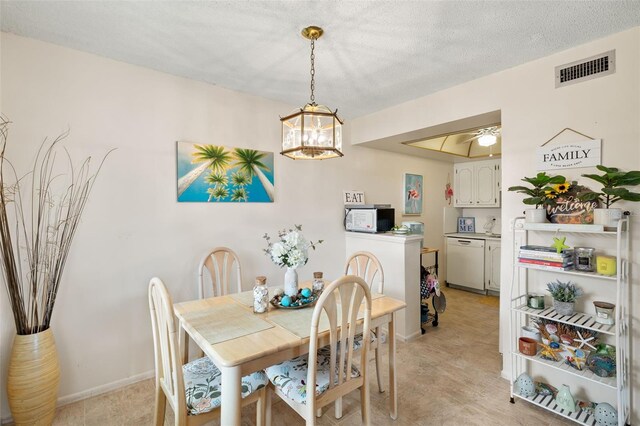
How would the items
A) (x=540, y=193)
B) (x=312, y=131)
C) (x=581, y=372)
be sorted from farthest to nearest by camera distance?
1. (x=540, y=193)
2. (x=581, y=372)
3. (x=312, y=131)

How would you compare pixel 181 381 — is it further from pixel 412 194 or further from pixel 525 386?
pixel 412 194

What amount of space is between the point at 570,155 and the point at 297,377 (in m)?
2.24

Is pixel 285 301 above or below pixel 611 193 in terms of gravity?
below

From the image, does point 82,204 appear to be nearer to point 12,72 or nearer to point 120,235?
point 120,235

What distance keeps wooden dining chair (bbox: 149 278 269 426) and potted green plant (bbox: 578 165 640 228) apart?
84.8 inches

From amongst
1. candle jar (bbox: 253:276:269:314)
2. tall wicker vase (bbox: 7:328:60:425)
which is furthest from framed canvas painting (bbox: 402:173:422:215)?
tall wicker vase (bbox: 7:328:60:425)

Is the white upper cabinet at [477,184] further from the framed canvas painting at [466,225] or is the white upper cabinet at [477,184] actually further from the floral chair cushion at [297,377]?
the floral chair cushion at [297,377]

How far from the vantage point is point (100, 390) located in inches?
82.2

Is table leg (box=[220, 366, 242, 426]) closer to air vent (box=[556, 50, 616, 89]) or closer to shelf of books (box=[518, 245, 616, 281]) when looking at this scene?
shelf of books (box=[518, 245, 616, 281])

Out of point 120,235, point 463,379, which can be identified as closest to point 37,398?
point 120,235

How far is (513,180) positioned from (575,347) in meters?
1.18

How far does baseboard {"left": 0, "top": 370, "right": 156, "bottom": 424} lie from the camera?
1964 millimetres

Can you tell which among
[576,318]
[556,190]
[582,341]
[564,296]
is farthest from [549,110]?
[582,341]

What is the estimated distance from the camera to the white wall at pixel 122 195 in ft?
6.21
